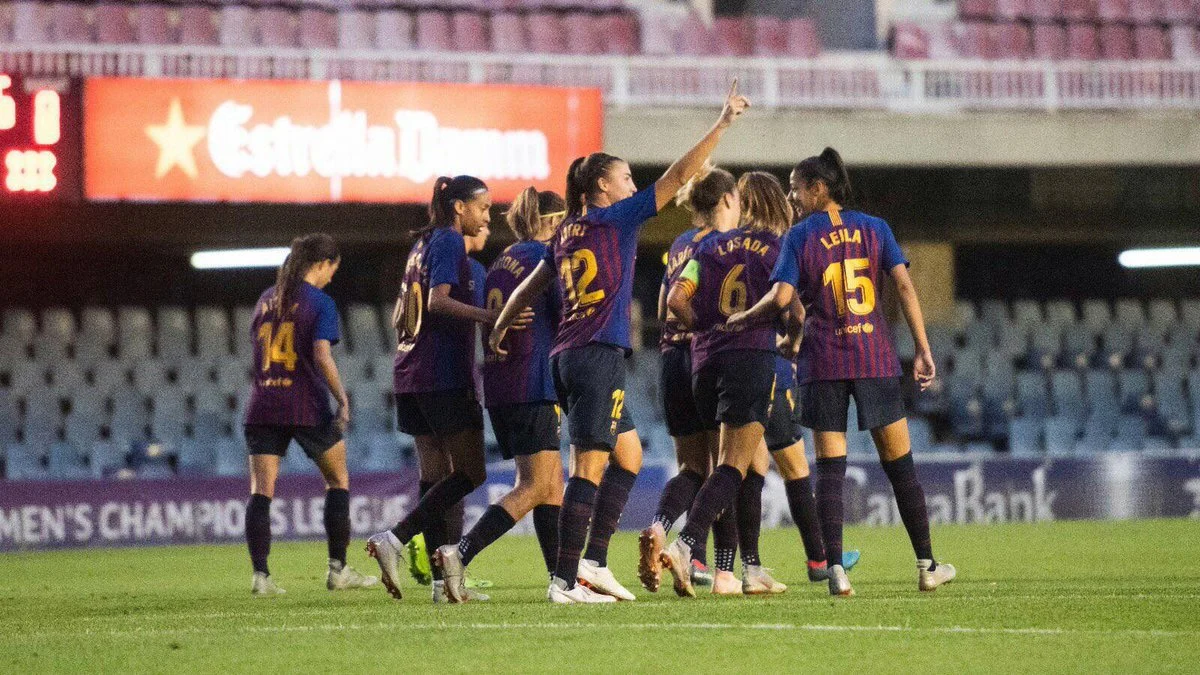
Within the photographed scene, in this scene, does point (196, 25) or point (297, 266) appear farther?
point (196, 25)

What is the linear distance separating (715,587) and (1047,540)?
5931mm

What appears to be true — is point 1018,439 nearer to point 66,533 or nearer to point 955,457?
point 955,457

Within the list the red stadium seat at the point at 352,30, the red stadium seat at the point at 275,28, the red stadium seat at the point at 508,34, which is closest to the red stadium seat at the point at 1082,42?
the red stadium seat at the point at 508,34

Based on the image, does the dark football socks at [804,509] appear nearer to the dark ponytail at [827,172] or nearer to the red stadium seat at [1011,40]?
the dark ponytail at [827,172]

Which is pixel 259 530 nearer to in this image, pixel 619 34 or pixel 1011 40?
pixel 619 34

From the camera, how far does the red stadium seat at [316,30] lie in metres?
20.7

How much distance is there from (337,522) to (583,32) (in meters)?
13.2

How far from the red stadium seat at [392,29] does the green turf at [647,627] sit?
11594 mm

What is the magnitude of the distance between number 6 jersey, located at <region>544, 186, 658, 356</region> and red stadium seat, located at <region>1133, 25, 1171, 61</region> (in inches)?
694

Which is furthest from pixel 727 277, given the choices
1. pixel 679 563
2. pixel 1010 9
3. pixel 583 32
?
pixel 1010 9

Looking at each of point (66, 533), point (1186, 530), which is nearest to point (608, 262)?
point (1186, 530)

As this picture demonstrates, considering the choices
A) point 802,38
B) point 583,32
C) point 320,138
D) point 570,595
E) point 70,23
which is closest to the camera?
point 570,595

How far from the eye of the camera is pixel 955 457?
1717 centimetres

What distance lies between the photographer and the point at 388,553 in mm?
7676
